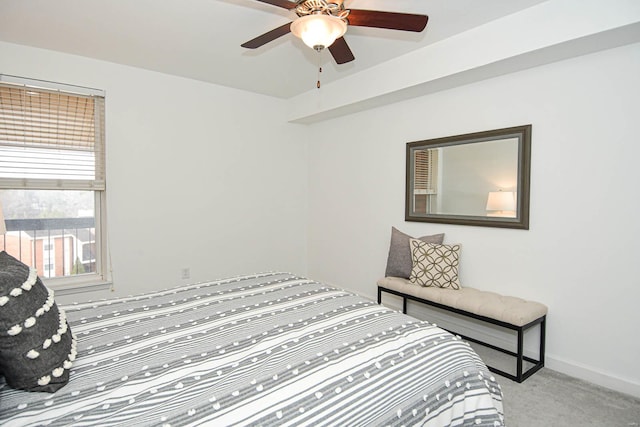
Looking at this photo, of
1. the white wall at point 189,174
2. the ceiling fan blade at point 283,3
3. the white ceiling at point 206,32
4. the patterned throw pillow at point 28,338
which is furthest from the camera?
the white wall at point 189,174

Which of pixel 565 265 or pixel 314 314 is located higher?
pixel 565 265

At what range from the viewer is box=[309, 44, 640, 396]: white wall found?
2238mm

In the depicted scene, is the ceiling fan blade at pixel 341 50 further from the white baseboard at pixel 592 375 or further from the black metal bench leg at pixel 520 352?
the white baseboard at pixel 592 375

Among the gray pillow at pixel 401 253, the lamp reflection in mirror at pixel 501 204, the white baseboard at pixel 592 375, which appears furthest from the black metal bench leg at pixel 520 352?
the gray pillow at pixel 401 253

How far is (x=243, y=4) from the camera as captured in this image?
2297mm

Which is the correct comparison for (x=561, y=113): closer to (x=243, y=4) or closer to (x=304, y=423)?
(x=243, y=4)

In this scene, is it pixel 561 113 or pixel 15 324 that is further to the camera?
pixel 561 113

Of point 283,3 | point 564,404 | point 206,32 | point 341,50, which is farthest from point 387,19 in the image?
point 564,404

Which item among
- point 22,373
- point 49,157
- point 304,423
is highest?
point 49,157

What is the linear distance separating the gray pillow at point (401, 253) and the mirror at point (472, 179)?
0.67ft

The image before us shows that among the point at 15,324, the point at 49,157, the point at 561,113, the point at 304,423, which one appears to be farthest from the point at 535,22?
the point at 49,157

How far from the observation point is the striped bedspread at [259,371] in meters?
1.06

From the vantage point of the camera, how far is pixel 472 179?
304cm

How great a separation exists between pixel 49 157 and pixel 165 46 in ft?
4.87
